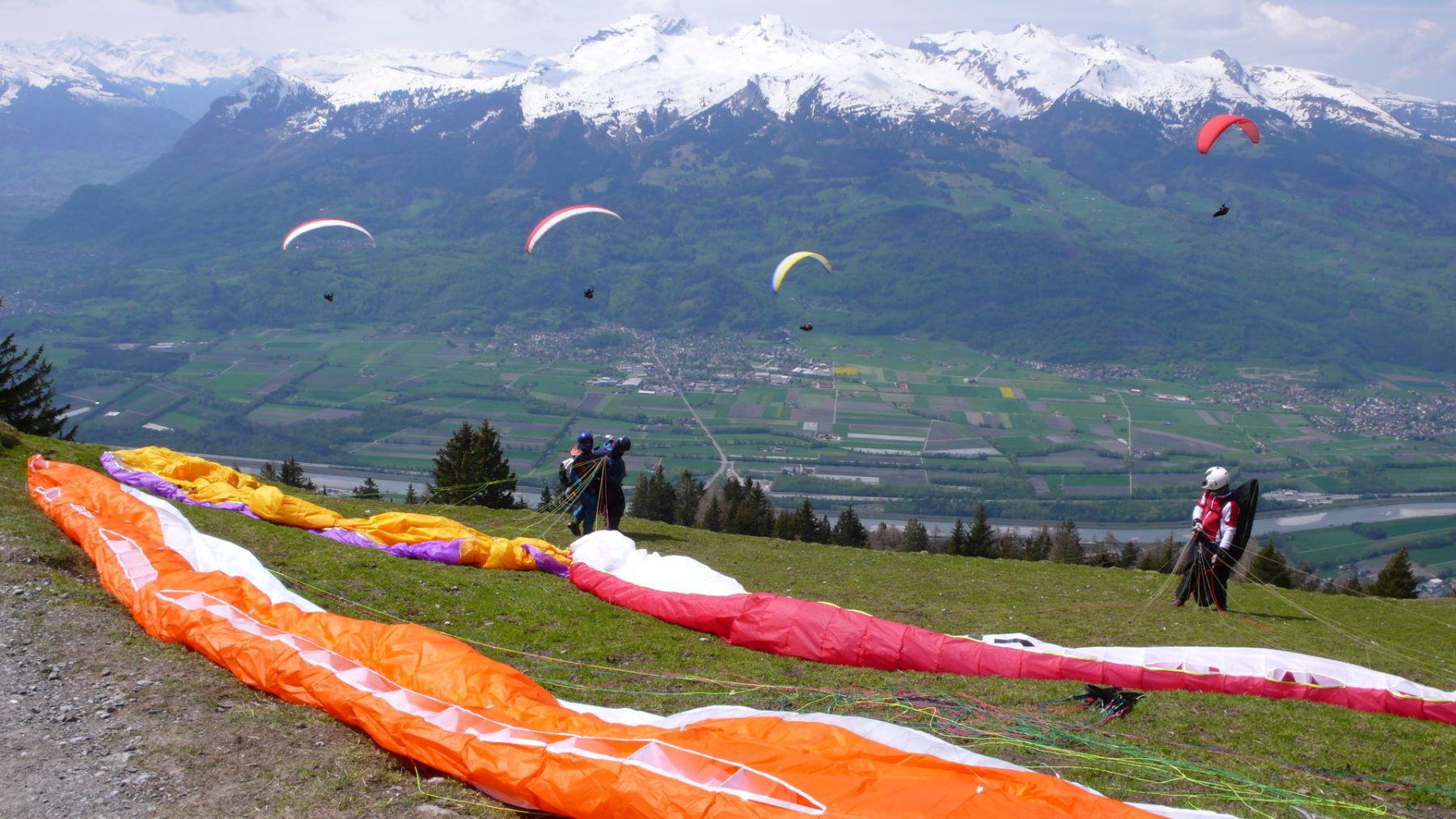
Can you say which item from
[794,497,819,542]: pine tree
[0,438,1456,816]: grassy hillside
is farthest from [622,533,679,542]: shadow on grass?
[794,497,819,542]: pine tree

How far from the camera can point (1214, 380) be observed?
397ft

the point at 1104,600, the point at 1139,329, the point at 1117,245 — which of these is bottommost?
the point at 1104,600

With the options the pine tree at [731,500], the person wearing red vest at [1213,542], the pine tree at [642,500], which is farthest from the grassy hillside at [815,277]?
the person wearing red vest at [1213,542]

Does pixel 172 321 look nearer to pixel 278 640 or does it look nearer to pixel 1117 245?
pixel 278 640

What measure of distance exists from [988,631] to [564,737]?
8007 millimetres

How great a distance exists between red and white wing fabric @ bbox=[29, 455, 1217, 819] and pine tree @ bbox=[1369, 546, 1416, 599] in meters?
26.2

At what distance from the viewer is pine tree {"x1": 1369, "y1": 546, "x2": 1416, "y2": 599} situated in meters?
26.3

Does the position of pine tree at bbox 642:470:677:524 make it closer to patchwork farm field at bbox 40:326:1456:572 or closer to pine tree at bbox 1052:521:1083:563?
pine tree at bbox 1052:521:1083:563

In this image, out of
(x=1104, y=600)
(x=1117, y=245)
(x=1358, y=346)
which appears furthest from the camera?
(x=1117, y=245)

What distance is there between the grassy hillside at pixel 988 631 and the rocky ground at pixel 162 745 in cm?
56

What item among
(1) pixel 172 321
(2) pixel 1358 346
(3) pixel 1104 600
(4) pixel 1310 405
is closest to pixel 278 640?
(3) pixel 1104 600

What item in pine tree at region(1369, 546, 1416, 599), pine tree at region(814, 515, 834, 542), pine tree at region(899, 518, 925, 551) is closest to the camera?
pine tree at region(1369, 546, 1416, 599)

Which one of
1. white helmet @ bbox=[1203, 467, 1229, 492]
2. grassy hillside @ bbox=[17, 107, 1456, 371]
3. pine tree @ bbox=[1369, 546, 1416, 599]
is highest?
grassy hillside @ bbox=[17, 107, 1456, 371]

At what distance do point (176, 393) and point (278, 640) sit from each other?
344 ft
